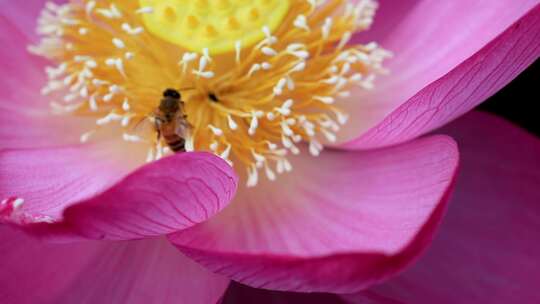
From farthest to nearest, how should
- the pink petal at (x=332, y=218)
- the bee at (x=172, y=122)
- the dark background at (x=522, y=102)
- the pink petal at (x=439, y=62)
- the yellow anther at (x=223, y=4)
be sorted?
the dark background at (x=522, y=102) < the yellow anther at (x=223, y=4) < the bee at (x=172, y=122) < the pink petal at (x=439, y=62) < the pink petal at (x=332, y=218)

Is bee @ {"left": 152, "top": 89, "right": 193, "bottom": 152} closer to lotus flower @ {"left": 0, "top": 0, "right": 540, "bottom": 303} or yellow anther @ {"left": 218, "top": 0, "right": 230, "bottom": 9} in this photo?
lotus flower @ {"left": 0, "top": 0, "right": 540, "bottom": 303}

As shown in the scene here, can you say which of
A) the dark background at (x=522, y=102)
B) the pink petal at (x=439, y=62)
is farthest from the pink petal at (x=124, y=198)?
the dark background at (x=522, y=102)

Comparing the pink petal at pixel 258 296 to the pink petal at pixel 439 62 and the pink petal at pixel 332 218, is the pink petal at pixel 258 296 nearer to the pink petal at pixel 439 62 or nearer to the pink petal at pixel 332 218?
the pink petal at pixel 332 218

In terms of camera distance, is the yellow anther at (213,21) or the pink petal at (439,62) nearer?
the pink petal at (439,62)

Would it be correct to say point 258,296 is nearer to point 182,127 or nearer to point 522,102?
point 182,127

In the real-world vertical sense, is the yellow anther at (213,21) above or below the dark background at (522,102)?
above

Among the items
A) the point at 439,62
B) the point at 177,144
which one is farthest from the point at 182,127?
the point at 439,62

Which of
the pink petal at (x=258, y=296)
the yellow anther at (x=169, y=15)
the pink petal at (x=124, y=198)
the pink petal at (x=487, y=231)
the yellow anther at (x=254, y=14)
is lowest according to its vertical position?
the pink petal at (x=487, y=231)

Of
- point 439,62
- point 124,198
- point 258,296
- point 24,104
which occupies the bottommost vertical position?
point 258,296

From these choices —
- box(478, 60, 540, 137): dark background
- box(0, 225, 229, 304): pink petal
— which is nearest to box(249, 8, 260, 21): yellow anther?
box(0, 225, 229, 304): pink petal
